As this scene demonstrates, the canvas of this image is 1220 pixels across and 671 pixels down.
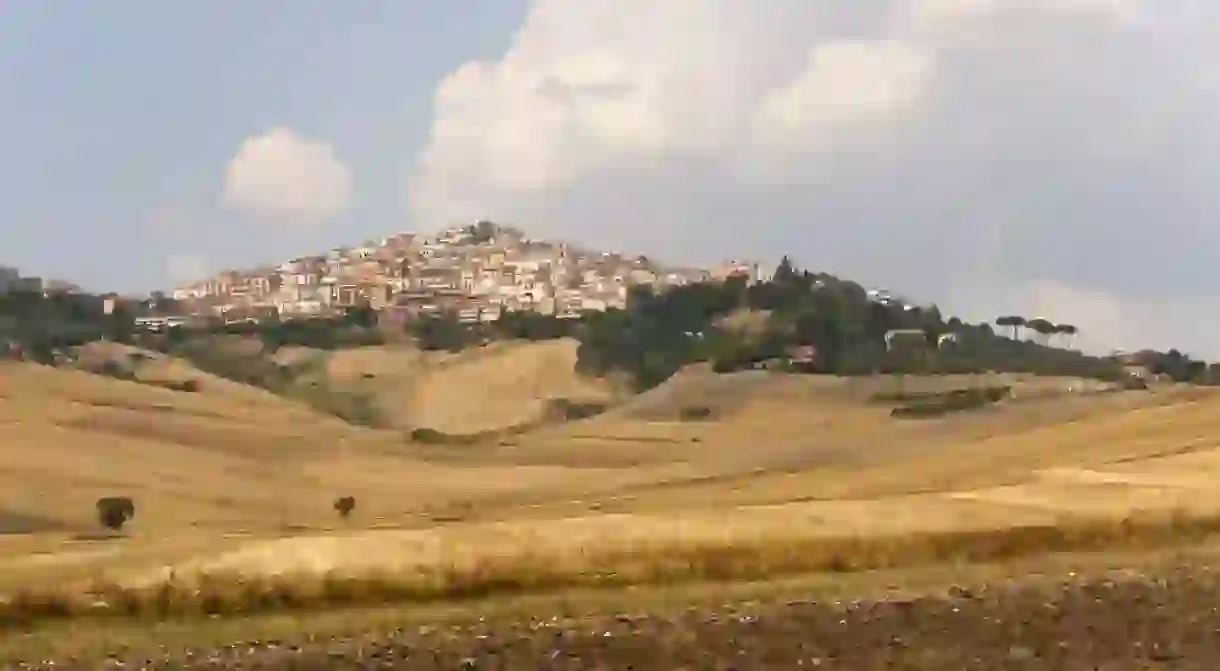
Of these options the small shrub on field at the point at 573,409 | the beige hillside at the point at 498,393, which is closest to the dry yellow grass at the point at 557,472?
the beige hillside at the point at 498,393

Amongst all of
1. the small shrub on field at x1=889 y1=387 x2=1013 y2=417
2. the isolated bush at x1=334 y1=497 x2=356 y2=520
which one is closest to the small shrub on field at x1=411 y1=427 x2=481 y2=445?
the small shrub on field at x1=889 y1=387 x2=1013 y2=417

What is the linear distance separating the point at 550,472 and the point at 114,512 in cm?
3407

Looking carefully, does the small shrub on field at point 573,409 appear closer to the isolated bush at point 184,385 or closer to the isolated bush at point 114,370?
the isolated bush at point 184,385

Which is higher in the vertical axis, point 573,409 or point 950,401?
point 950,401

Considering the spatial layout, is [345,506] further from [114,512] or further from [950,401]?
[950,401]

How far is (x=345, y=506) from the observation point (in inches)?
3474

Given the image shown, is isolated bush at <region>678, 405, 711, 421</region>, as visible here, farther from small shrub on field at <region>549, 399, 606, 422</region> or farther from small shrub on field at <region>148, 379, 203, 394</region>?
small shrub on field at <region>148, 379, 203, 394</region>

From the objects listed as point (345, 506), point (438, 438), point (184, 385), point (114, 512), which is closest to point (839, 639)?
point (114, 512)

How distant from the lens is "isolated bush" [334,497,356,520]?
86.8 m

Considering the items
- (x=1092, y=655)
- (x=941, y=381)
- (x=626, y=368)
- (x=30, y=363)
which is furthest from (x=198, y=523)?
(x=626, y=368)

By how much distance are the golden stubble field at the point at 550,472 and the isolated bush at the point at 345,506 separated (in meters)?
1.14

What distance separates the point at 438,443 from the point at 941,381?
54.0 meters

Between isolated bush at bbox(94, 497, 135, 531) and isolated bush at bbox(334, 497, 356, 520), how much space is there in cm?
1092

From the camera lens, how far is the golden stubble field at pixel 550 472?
4156 cm
